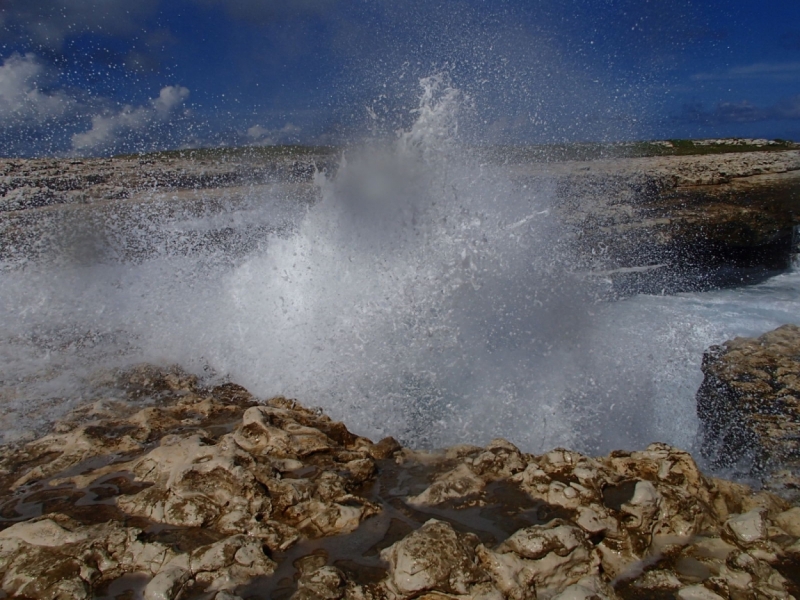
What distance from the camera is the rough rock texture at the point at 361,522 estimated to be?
8.56 ft

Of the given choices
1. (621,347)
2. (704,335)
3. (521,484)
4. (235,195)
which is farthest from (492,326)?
(235,195)

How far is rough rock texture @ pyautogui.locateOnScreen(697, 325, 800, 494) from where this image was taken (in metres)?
5.04

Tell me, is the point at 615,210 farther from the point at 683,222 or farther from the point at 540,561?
the point at 540,561

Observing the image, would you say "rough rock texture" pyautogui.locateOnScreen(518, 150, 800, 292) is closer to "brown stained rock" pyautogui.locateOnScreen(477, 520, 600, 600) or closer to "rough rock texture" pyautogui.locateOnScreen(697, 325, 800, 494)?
"rough rock texture" pyautogui.locateOnScreen(697, 325, 800, 494)

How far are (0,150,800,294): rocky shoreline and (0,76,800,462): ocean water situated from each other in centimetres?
175

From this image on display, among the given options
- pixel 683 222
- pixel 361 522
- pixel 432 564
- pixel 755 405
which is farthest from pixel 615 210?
pixel 432 564

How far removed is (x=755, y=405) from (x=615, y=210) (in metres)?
11.2

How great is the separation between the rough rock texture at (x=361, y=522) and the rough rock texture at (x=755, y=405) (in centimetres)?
184

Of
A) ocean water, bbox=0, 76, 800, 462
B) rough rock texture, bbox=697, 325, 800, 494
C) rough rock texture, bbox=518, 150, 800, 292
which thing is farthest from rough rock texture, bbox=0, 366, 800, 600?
rough rock texture, bbox=518, 150, 800, 292

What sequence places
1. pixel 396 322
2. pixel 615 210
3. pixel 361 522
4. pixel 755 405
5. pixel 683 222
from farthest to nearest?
pixel 615 210
pixel 683 222
pixel 396 322
pixel 755 405
pixel 361 522

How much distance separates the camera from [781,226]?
1552 cm

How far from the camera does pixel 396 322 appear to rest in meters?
6.94

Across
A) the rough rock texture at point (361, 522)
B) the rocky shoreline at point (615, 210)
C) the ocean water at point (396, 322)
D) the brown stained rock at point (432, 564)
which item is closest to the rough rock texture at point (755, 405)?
the ocean water at point (396, 322)

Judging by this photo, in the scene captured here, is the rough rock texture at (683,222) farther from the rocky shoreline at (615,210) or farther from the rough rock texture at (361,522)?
the rough rock texture at (361,522)
